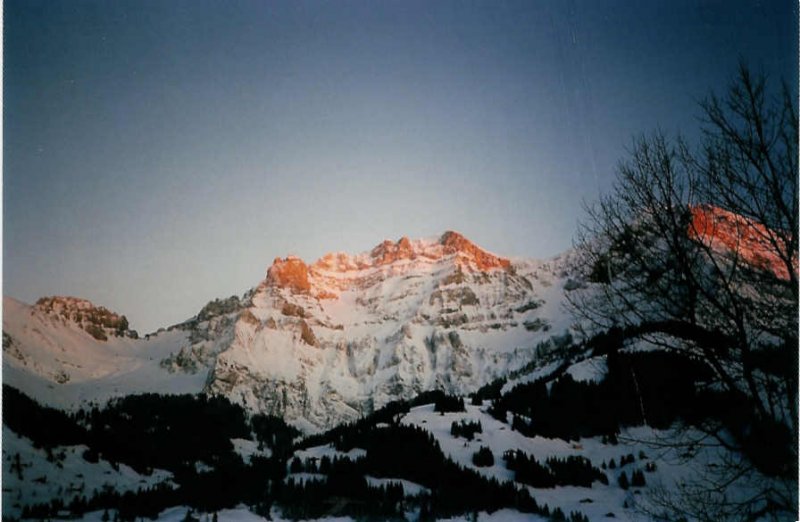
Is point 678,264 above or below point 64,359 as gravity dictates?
below

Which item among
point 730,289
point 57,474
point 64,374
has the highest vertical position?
point 64,374

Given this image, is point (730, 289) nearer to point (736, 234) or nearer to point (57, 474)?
point (736, 234)

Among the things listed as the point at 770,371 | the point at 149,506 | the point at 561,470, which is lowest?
the point at 149,506

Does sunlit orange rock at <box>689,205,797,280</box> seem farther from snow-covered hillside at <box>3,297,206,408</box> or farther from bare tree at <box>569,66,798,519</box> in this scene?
snow-covered hillside at <box>3,297,206,408</box>

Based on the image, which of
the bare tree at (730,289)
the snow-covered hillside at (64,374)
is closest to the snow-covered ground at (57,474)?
the bare tree at (730,289)

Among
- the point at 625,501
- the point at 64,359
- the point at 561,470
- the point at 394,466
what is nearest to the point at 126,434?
the point at 394,466

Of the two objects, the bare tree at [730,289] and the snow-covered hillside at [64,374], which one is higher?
the snow-covered hillside at [64,374]

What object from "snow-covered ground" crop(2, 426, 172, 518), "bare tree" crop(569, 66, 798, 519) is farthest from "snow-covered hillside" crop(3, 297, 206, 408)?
"bare tree" crop(569, 66, 798, 519)

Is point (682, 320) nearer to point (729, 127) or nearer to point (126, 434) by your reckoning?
point (729, 127)

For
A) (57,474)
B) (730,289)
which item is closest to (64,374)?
(57,474)

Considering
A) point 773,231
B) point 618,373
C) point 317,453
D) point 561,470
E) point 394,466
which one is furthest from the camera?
point 317,453

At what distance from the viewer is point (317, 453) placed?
5009 cm

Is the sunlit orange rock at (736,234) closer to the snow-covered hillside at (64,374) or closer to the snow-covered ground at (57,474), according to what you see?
the snow-covered ground at (57,474)

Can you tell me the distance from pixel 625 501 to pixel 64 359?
21646 cm
